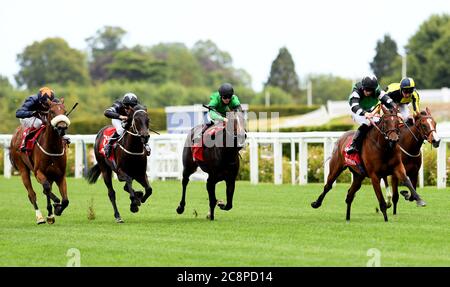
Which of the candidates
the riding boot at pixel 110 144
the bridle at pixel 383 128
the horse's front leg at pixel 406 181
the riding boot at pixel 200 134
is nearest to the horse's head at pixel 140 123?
the riding boot at pixel 110 144

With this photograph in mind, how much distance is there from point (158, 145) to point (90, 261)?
16723mm

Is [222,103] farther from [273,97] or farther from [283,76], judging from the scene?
[283,76]

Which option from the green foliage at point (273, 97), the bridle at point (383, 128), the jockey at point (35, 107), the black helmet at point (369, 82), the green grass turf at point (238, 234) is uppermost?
the green foliage at point (273, 97)

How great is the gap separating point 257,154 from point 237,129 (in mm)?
9454

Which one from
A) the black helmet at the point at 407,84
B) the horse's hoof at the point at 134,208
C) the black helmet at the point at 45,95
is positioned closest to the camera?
the horse's hoof at the point at 134,208

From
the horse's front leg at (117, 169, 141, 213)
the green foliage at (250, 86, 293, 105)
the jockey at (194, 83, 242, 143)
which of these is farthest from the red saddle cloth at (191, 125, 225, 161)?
the green foliage at (250, 86, 293, 105)

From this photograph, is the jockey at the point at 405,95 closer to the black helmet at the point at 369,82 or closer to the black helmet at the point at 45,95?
the black helmet at the point at 369,82

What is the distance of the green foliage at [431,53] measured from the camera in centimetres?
7512

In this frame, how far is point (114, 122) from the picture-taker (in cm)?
1458

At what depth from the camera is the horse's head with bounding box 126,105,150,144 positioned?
45.3ft

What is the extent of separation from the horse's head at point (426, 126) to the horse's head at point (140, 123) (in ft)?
12.4

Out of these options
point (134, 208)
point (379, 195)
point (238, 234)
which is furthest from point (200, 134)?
point (238, 234)

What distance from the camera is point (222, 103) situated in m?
14.1

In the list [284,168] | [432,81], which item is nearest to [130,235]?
[284,168]
